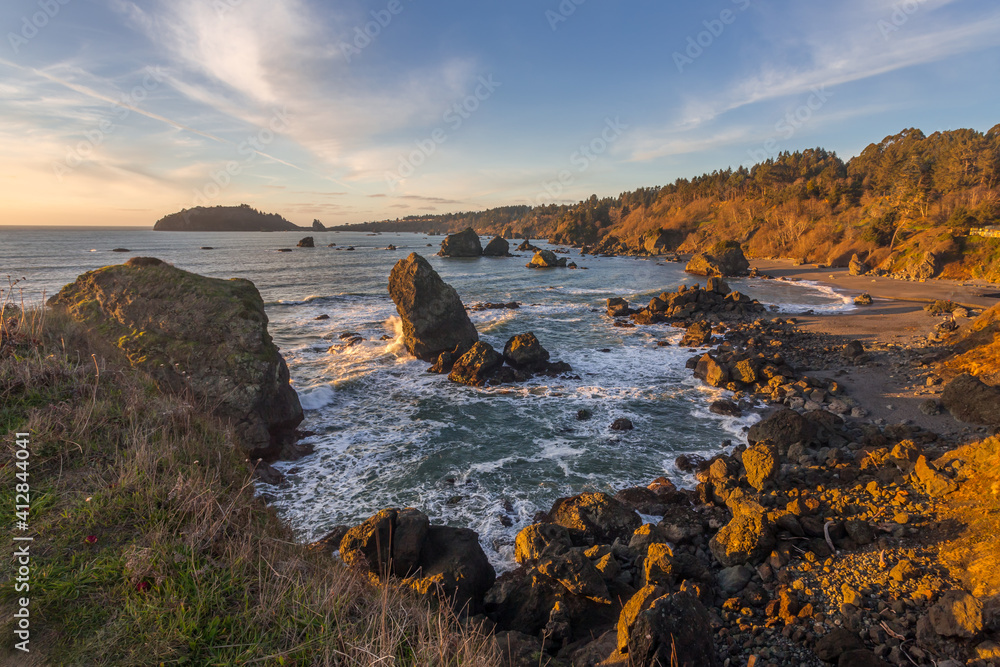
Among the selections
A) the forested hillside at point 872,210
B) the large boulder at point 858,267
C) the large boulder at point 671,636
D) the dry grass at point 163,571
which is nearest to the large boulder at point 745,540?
the large boulder at point 671,636

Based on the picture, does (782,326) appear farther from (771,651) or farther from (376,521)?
(376,521)

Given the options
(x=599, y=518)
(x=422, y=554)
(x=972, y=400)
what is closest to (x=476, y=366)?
(x=599, y=518)

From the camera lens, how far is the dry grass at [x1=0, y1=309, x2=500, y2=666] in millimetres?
3348

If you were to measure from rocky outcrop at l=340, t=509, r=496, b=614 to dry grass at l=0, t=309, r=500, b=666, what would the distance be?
9.18 ft

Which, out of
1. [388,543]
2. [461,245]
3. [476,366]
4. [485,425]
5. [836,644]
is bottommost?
[485,425]

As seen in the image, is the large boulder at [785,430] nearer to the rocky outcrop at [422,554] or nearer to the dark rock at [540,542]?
the dark rock at [540,542]

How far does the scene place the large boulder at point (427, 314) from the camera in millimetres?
24109

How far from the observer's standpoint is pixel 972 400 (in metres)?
13.2

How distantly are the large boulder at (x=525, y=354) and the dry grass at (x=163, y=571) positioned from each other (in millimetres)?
16739

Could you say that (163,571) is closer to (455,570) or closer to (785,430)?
(455,570)

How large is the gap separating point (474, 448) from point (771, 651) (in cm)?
978

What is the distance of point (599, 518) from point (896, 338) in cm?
2484

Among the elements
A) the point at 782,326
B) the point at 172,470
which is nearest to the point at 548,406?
the point at 172,470

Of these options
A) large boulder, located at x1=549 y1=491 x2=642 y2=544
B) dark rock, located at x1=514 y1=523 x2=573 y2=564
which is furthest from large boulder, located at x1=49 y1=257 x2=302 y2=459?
large boulder, located at x1=549 y1=491 x2=642 y2=544
